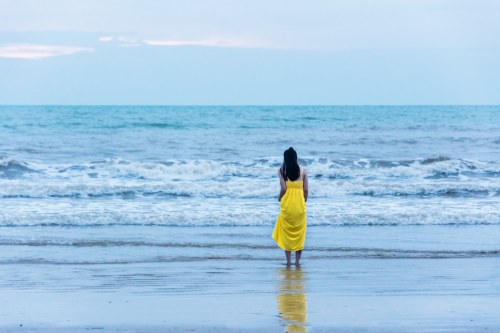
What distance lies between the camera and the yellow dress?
28.1 ft

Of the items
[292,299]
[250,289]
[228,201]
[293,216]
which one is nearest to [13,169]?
[228,201]

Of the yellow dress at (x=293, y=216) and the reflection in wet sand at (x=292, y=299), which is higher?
the yellow dress at (x=293, y=216)

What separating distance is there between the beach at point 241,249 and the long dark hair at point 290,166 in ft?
3.57

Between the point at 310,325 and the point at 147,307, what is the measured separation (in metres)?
1.47

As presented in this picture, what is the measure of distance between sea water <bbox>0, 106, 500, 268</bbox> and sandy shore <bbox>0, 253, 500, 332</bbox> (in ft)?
2.90

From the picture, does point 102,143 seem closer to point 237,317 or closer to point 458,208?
point 458,208

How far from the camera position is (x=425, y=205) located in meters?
14.2

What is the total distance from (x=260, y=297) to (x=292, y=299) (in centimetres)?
30

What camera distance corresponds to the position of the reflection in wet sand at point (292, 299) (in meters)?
5.64

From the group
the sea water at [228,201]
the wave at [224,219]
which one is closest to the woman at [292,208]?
the sea water at [228,201]

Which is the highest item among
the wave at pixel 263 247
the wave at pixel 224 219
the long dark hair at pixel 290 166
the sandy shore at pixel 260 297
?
the long dark hair at pixel 290 166

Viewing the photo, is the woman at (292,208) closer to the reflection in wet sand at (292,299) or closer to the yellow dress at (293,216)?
the yellow dress at (293,216)

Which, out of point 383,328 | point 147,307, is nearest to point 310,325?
point 383,328

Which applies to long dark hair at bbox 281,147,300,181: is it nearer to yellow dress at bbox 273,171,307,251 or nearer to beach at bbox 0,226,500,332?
yellow dress at bbox 273,171,307,251
